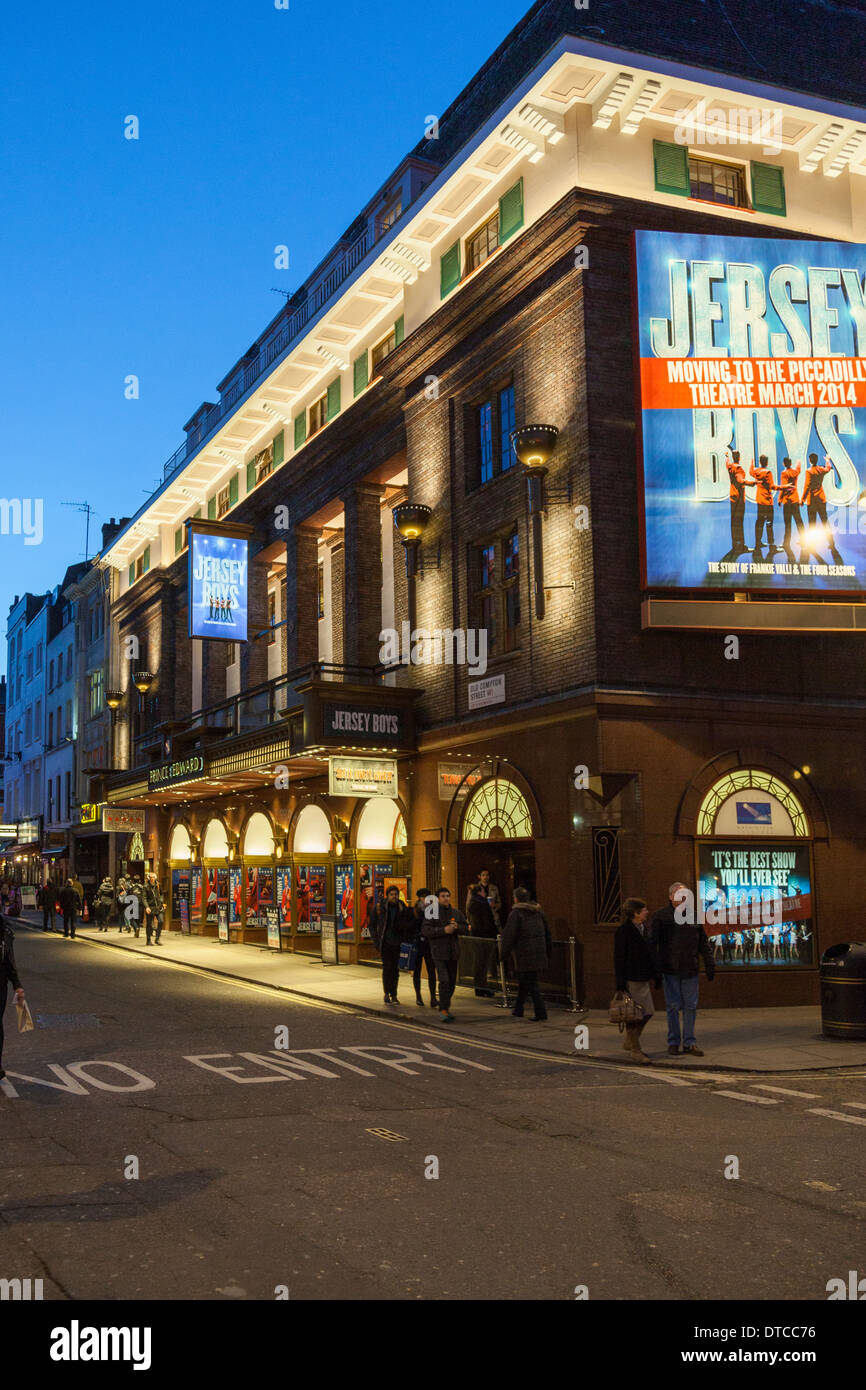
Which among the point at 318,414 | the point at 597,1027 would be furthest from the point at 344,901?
the point at 318,414

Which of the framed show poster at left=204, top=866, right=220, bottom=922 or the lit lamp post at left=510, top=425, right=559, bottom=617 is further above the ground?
the lit lamp post at left=510, top=425, right=559, bottom=617

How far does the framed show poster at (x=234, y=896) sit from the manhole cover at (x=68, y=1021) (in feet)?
54.7

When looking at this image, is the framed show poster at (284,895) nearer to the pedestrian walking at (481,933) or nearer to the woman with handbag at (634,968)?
the pedestrian walking at (481,933)

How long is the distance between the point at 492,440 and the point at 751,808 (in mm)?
8489

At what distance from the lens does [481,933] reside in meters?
19.9

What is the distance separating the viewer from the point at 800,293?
65.1 feet

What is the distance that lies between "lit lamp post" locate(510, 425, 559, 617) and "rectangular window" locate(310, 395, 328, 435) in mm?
12186

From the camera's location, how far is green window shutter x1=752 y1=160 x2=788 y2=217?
69.5 feet

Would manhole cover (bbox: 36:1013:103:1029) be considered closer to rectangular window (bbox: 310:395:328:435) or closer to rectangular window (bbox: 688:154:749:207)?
rectangular window (bbox: 688:154:749:207)

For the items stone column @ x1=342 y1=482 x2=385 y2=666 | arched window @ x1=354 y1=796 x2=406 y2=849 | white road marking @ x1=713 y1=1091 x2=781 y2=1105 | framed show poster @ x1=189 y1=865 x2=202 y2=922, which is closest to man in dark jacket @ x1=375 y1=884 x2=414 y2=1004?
arched window @ x1=354 y1=796 x2=406 y2=849

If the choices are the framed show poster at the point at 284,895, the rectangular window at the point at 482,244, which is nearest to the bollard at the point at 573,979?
the framed show poster at the point at 284,895

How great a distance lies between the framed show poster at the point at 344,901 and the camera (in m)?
26.0
